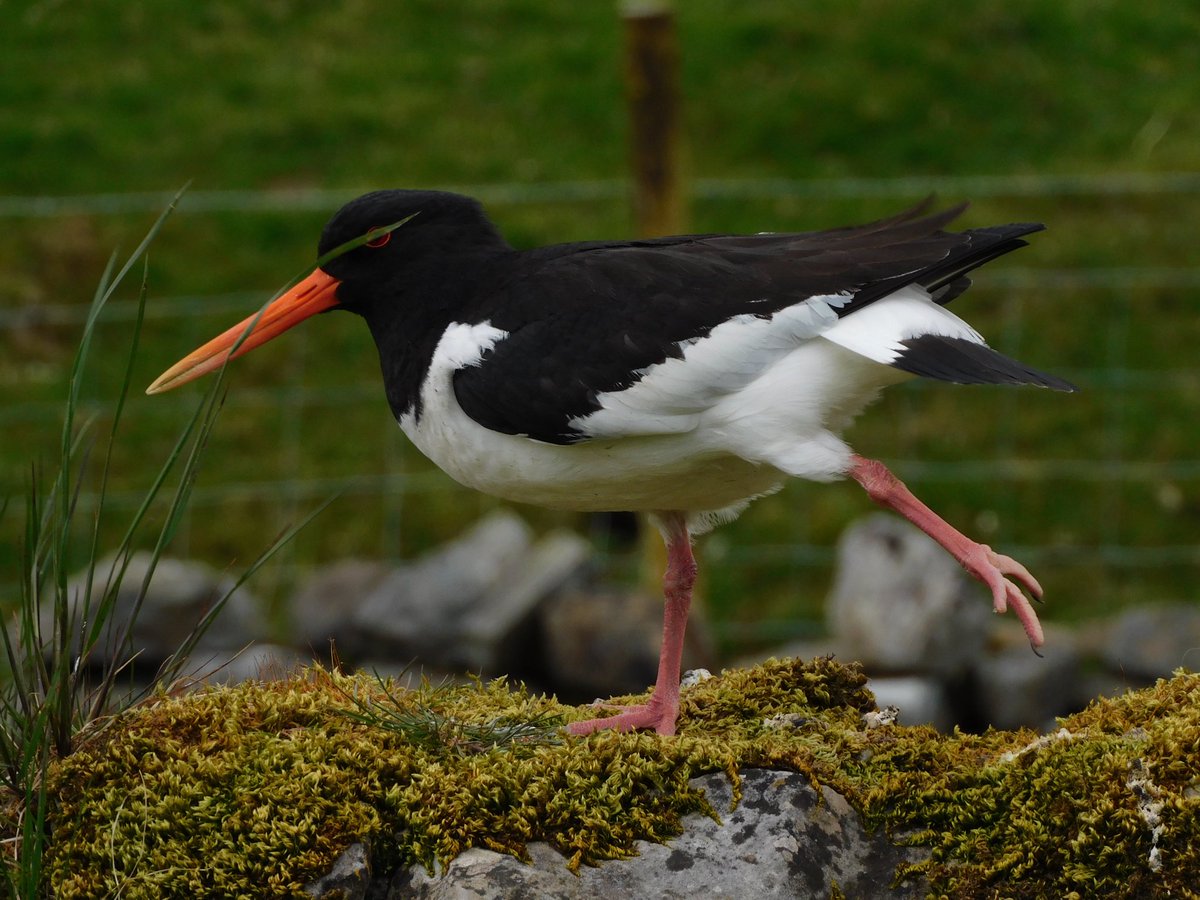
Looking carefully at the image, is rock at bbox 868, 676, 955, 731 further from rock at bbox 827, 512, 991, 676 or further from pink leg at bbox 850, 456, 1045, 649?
pink leg at bbox 850, 456, 1045, 649

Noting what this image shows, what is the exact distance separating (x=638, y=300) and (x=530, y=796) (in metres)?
1.65

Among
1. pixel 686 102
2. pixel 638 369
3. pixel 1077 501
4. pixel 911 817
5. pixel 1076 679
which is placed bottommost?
pixel 1076 679

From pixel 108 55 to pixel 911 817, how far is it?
46.8 feet

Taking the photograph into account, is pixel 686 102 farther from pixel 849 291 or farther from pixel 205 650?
pixel 849 291

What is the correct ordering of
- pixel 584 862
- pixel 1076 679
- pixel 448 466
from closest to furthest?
pixel 584 862, pixel 448 466, pixel 1076 679

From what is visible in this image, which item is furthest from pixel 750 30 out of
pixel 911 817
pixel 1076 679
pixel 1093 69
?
pixel 911 817

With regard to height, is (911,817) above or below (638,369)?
below

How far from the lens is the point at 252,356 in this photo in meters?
13.6

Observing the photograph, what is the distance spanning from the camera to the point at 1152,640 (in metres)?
10.8

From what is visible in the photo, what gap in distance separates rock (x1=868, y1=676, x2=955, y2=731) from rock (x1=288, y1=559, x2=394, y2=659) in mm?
3619

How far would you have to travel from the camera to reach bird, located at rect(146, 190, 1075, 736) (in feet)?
16.4

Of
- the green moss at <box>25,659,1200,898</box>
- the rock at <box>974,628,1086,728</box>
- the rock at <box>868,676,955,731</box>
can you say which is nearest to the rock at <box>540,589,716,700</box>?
the rock at <box>868,676,955,731</box>

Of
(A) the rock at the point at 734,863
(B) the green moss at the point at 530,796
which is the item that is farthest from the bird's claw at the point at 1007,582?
(A) the rock at the point at 734,863

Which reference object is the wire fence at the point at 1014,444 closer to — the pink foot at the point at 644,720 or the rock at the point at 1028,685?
the rock at the point at 1028,685
